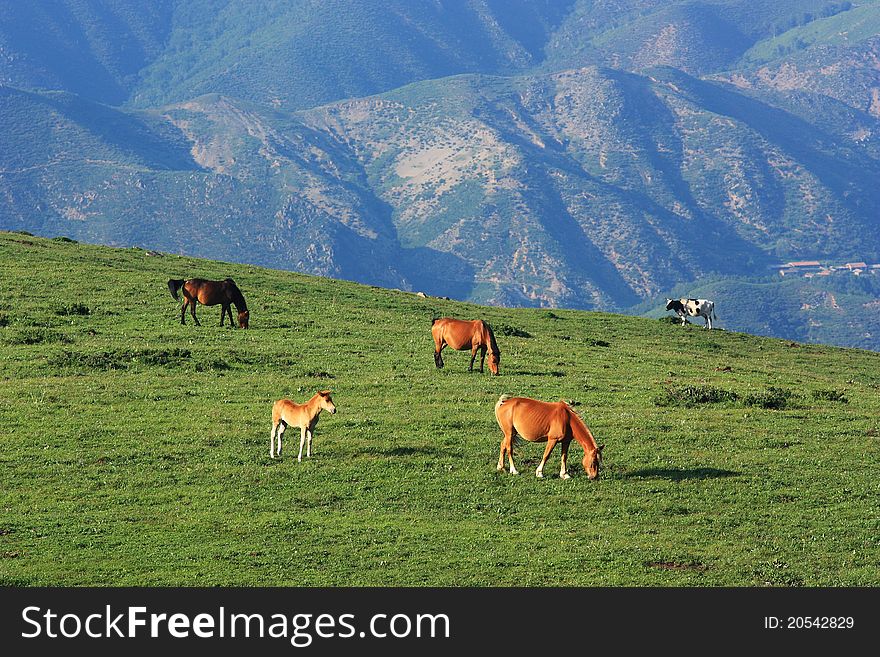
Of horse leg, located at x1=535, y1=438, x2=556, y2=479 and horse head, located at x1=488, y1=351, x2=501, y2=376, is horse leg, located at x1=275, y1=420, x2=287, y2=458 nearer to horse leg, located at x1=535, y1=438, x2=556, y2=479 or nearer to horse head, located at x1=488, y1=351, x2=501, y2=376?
horse leg, located at x1=535, y1=438, x2=556, y2=479

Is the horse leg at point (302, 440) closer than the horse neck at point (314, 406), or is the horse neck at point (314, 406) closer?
the horse neck at point (314, 406)

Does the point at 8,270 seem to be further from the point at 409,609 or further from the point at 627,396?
the point at 409,609

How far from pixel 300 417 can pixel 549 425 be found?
5.53 m

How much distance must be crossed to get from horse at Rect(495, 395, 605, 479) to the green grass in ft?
2.20

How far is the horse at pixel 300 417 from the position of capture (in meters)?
25.9

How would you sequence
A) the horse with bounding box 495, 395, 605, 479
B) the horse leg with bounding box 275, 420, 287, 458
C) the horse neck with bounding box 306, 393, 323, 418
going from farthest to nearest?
the horse leg with bounding box 275, 420, 287, 458, the horse neck with bounding box 306, 393, 323, 418, the horse with bounding box 495, 395, 605, 479

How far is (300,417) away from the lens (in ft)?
85.8

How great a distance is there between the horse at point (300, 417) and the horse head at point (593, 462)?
18.3 feet

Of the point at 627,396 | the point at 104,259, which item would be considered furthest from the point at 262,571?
the point at 104,259

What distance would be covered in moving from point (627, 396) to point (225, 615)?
19.2 meters

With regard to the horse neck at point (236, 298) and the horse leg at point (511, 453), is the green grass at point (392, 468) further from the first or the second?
the horse neck at point (236, 298)

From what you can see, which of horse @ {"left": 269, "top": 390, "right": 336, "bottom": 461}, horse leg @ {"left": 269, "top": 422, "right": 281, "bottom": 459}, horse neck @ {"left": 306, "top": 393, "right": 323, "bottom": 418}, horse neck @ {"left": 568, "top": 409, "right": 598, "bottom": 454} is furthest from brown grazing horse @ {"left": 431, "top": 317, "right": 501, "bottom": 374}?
Answer: horse neck @ {"left": 568, "top": 409, "right": 598, "bottom": 454}

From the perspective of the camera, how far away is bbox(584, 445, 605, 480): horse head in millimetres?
24531

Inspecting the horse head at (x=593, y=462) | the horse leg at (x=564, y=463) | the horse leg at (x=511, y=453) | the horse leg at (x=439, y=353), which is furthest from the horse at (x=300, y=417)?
the horse leg at (x=439, y=353)
